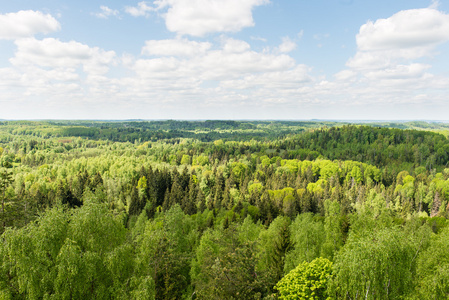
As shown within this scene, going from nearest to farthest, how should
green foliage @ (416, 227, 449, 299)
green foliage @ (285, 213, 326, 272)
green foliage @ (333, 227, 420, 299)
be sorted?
green foliage @ (333, 227, 420, 299)
green foliage @ (416, 227, 449, 299)
green foliage @ (285, 213, 326, 272)

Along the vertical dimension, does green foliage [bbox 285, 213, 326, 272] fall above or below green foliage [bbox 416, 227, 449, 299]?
below

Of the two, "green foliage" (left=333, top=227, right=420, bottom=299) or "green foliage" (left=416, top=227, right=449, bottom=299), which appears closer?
"green foliage" (left=333, top=227, right=420, bottom=299)

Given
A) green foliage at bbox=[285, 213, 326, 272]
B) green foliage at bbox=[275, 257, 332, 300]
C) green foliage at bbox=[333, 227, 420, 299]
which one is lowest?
green foliage at bbox=[285, 213, 326, 272]

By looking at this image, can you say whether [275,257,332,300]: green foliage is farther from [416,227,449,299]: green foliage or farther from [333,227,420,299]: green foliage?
[416,227,449,299]: green foliage

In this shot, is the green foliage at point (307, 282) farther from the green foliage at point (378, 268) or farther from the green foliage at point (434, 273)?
the green foliage at point (434, 273)

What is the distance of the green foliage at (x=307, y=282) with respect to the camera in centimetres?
2327

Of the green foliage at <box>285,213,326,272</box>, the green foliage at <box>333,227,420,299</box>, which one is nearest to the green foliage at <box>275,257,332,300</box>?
the green foliage at <box>333,227,420,299</box>

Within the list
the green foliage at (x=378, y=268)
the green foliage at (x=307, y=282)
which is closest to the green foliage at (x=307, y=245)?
the green foliage at (x=307, y=282)

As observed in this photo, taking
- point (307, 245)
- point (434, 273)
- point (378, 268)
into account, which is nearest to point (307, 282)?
point (378, 268)

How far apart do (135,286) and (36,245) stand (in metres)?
7.87

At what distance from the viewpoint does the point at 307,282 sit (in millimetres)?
23500

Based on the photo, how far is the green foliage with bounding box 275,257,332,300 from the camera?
2327 centimetres

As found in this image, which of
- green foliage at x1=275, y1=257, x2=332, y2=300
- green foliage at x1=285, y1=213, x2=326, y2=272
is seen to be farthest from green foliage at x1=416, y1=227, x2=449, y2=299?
green foliage at x1=285, y1=213, x2=326, y2=272

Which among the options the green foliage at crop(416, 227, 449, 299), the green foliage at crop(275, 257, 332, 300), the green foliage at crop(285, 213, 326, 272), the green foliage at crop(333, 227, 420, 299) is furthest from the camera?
the green foliage at crop(285, 213, 326, 272)
